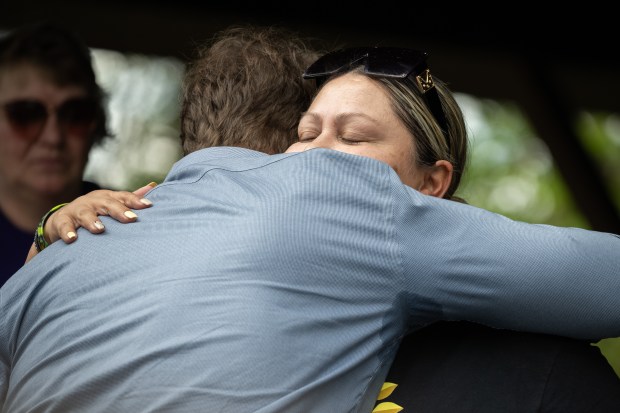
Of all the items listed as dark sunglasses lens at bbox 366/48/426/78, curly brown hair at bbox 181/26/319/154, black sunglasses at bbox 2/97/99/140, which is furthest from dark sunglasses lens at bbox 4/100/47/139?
dark sunglasses lens at bbox 366/48/426/78

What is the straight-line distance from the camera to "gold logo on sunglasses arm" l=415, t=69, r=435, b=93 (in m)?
1.90

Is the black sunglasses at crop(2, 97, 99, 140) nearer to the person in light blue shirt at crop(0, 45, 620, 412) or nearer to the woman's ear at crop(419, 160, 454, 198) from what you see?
the woman's ear at crop(419, 160, 454, 198)

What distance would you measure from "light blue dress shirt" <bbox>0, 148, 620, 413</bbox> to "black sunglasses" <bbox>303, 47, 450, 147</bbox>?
1.46 feet

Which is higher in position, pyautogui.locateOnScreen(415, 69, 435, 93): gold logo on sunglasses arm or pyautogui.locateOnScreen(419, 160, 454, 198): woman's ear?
pyautogui.locateOnScreen(415, 69, 435, 93): gold logo on sunglasses arm

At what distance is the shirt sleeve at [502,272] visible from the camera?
140 centimetres

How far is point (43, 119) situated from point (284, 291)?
Result: 2152 millimetres

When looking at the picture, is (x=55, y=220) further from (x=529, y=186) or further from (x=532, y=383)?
(x=529, y=186)

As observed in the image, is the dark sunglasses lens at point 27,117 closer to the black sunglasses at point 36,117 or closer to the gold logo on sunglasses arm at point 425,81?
Result: the black sunglasses at point 36,117

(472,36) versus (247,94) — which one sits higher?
(472,36)

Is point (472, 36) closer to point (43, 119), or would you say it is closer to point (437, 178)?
point (43, 119)

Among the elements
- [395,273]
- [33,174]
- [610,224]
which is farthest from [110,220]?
[610,224]

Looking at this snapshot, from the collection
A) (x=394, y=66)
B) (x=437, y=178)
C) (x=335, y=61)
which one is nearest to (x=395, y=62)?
(x=394, y=66)

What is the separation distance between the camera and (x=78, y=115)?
3.40 metres

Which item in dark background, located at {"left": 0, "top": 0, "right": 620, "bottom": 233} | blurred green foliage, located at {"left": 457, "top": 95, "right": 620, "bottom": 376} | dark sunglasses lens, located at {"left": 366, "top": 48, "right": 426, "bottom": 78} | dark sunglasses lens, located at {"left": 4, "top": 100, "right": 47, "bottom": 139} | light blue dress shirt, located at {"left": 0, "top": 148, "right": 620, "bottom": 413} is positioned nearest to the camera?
light blue dress shirt, located at {"left": 0, "top": 148, "right": 620, "bottom": 413}
